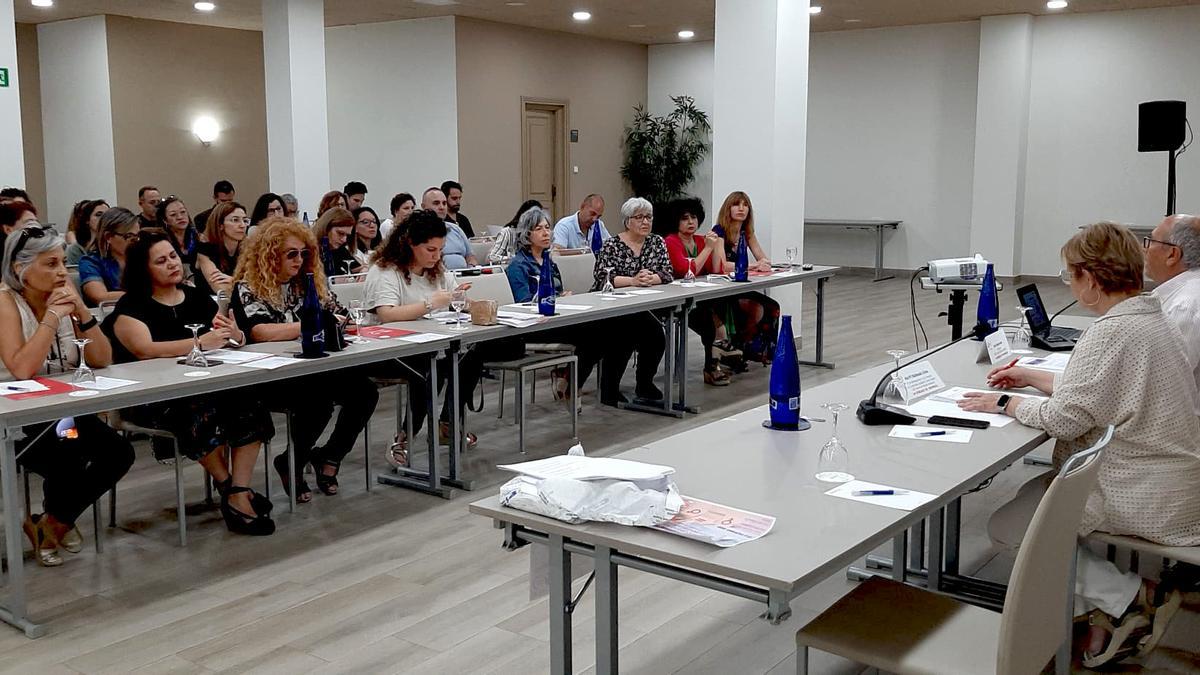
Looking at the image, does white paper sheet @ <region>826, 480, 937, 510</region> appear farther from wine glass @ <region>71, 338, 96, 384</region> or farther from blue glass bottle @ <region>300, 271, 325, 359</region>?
wine glass @ <region>71, 338, 96, 384</region>

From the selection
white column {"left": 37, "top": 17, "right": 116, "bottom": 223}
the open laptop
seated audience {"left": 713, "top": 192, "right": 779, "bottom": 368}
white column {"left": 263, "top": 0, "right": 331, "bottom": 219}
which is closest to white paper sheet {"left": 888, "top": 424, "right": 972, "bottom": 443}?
the open laptop

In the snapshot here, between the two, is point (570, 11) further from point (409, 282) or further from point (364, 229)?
point (409, 282)

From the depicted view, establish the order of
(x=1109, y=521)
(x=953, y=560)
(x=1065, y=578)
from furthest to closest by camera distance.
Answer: (x=953, y=560), (x=1109, y=521), (x=1065, y=578)

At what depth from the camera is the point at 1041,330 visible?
424cm

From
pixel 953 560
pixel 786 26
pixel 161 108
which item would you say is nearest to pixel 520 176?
pixel 161 108

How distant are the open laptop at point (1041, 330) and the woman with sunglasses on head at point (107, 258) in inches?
175

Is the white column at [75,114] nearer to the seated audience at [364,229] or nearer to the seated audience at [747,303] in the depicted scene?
the seated audience at [364,229]

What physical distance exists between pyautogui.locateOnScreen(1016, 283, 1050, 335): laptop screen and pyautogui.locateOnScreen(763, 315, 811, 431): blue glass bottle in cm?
168

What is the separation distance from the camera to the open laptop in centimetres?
407

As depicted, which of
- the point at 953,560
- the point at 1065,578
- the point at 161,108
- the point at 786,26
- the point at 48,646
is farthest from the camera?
the point at 161,108

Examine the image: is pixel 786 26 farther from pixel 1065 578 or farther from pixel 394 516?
pixel 1065 578

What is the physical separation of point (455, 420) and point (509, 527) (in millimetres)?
2457

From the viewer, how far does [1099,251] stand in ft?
9.32

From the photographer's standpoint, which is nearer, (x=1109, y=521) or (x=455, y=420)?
(x=1109, y=521)
